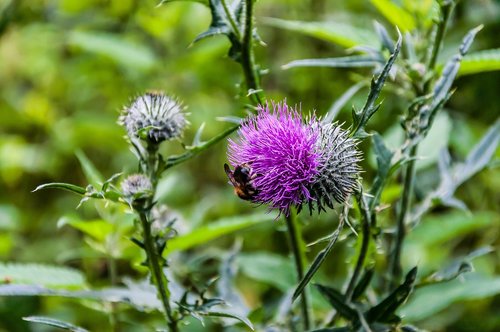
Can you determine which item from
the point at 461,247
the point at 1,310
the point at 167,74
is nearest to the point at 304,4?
the point at 167,74

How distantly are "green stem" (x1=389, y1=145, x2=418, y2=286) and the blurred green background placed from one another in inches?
29.9

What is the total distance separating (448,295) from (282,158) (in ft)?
4.79

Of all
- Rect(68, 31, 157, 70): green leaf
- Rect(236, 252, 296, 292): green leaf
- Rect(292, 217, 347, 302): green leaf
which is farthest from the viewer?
Rect(68, 31, 157, 70): green leaf

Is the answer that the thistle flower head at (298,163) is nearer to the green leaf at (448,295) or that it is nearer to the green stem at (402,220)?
the green stem at (402,220)

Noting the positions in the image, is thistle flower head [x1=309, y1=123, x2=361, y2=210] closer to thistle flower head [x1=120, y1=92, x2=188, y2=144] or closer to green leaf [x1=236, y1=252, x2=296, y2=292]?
thistle flower head [x1=120, y1=92, x2=188, y2=144]

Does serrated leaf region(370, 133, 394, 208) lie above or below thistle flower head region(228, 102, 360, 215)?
above

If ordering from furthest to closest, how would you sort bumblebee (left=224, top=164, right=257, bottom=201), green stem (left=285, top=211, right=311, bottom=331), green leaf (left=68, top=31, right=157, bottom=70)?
green leaf (left=68, top=31, right=157, bottom=70) < green stem (left=285, top=211, right=311, bottom=331) < bumblebee (left=224, top=164, right=257, bottom=201)

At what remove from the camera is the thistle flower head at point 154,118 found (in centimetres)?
205

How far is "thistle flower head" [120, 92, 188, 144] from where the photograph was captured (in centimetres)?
205

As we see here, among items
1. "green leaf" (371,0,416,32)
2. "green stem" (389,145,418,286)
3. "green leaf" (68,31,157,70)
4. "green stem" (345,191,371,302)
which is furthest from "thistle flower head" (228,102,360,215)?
"green leaf" (68,31,157,70)

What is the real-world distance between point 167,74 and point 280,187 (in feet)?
10.2

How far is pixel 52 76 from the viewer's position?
5594mm

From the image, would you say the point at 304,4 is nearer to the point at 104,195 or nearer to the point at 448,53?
the point at 448,53

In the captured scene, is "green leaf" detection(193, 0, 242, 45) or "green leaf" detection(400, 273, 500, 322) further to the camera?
"green leaf" detection(400, 273, 500, 322)
